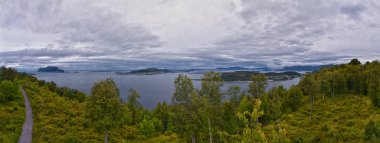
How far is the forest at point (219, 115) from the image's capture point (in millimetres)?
35031

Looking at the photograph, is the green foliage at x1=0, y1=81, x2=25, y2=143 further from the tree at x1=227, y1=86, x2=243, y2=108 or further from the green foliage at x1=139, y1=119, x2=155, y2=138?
the tree at x1=227, y1=86, x2=243, y2=108

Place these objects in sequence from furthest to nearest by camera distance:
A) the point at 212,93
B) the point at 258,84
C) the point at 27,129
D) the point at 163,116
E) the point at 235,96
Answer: the point at 163,116 < the point at 235,96 < the point at 27,129 < the point at 258,84 < the point at 212,93

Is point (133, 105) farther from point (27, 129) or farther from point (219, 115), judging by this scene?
point (219, 115)

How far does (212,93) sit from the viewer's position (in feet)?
123

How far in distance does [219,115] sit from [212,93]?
11.0ft

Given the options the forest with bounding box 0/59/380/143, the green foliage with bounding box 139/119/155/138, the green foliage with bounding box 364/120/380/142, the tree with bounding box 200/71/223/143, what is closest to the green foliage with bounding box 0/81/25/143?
the forest with bounding box 0/59/380/143

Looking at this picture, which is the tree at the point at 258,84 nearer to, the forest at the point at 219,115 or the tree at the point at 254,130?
the forest at the point at 219,115

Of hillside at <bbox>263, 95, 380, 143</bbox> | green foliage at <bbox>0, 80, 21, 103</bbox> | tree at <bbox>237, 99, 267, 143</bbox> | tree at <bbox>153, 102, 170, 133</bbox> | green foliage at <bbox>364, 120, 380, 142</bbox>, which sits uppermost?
tree at <bbox>237, 99, 267, 143</bbox>

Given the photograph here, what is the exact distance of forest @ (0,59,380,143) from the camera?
35031mm

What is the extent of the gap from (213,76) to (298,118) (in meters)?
41.0

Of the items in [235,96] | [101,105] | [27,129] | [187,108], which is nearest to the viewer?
[187,108]

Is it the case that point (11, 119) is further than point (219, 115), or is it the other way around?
point (11, 119)

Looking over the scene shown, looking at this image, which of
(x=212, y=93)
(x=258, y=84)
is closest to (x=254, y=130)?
(x=212, y=93)

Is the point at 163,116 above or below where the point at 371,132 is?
below
